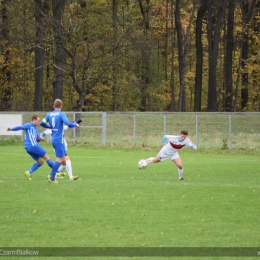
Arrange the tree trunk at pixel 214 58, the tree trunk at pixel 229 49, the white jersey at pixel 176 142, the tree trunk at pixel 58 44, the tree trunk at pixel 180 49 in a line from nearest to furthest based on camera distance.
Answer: the white jersey at pixel 176 142, the tree trunk at pixel 58 44, the tree trunk at pixel 214 58, the tree trunk at pixel 180 49, the tree trunk at pixel 229 49

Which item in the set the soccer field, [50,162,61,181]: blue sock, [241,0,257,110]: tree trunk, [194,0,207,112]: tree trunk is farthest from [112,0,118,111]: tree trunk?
[50,162,61,181]: blue sock

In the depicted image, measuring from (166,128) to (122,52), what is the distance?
13.4 metres

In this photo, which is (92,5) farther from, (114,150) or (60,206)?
(60,206)

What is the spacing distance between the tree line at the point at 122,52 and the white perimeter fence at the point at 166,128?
564 cm

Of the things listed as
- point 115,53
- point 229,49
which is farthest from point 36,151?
point 229,49

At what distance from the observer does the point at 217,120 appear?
112ft

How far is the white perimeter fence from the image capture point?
1318 inches

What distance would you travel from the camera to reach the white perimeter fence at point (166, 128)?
33.5 m

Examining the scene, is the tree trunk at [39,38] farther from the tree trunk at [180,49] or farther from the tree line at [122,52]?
the tree trunk at [180,49]

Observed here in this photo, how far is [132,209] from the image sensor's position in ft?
40.2

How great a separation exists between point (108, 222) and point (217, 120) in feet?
78.7

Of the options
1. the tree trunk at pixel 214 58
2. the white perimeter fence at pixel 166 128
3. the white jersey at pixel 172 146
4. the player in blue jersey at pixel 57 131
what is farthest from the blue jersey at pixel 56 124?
the tree trunk at pixel 214 58

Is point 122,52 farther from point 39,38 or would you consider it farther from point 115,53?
point 39,38

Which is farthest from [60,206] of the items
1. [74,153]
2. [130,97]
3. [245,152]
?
[130,97]
